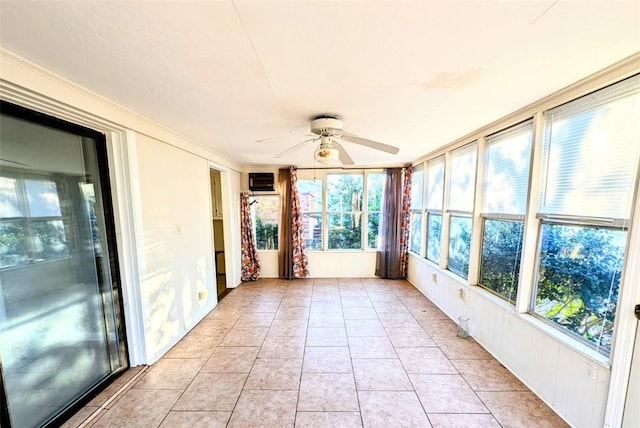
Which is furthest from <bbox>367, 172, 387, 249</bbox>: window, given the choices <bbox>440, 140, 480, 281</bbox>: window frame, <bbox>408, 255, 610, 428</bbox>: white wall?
<bbox>408, 255, 610, 428</bbox>: white wall

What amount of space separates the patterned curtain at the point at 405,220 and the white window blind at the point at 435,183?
620 mm

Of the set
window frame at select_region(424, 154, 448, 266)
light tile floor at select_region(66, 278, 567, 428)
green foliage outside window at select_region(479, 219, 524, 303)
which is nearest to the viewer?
light tile floor at select_region(66, 278, 567, 428)

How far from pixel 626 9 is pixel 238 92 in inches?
72.8

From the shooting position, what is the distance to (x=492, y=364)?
229cm

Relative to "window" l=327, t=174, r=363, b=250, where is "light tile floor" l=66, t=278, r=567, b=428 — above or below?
below

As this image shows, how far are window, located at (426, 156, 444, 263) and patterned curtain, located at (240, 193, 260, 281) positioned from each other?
3213 mm

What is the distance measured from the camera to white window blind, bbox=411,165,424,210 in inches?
171

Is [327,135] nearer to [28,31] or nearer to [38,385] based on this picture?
[28,31]

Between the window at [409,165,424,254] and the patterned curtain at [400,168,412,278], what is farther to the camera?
the patterned curtain at [400,168,412,278]

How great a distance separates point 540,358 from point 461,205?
1.71 metres

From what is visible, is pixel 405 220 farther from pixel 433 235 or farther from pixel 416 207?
pixel 433 235

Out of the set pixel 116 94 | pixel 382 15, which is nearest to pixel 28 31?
pixel 116 94

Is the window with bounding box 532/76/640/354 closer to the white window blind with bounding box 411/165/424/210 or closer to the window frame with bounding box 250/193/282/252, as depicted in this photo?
the white window blind with bounding box 411/165/424/210

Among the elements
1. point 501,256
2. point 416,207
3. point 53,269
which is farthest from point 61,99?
point 416,207
